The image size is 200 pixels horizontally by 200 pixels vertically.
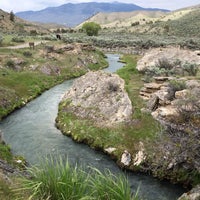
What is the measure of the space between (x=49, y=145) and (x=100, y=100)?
913 centimetres

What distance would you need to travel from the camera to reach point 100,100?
125 feet

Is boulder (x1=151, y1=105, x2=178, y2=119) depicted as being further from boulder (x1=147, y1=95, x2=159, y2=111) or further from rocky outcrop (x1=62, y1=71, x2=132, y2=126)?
rocky outcrop (x1=62, y1=71, x2=132, y2=126)

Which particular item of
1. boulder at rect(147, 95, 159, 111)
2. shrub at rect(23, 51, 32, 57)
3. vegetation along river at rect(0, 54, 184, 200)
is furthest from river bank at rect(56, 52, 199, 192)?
shrub at rect(23, 51, 32, 57)

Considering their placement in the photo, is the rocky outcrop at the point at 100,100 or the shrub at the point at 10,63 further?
the shrub at the point at 10,63

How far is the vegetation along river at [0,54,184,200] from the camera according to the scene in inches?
950

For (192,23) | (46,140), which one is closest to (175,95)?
(46,140)

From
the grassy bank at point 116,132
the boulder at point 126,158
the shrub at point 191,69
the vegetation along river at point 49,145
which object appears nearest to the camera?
the vegetation along river at point 49,145

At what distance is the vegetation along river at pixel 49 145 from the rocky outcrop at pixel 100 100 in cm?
343

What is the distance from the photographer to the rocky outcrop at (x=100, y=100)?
34.3m

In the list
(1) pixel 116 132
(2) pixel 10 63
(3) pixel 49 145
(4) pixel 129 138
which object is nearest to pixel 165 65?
(1) pixel 116 132

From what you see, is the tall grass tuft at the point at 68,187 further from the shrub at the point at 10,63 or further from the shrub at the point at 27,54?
the shrub at the point at 27,54

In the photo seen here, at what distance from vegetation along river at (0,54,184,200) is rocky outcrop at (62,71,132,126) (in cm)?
343

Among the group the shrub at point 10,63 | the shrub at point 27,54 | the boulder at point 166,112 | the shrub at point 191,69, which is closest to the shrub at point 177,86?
the boulder at point 166,112

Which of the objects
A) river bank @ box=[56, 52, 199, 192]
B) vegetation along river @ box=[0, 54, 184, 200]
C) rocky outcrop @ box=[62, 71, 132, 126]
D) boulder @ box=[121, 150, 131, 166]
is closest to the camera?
vegetation along river @ box=[0, 54, 184, 200]
